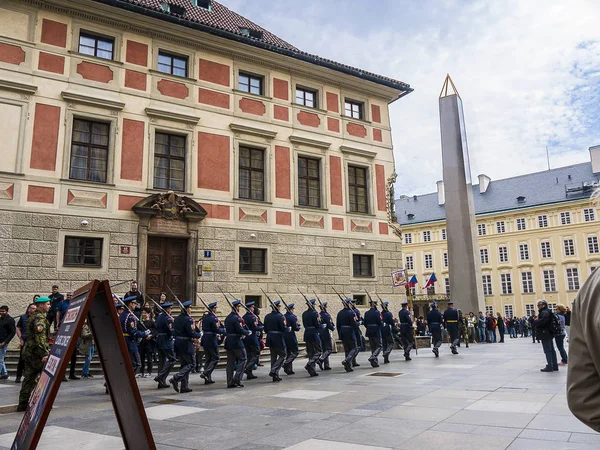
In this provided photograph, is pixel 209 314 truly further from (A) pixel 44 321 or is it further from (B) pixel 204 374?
(A) pixel 44 321

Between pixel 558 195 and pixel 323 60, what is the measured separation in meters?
40.9

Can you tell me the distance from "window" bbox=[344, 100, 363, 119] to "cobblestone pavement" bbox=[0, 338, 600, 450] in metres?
14.0

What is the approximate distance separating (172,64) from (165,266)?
296 inches

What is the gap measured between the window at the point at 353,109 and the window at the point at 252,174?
16.6 ft

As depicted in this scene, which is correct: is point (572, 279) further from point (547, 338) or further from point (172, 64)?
point (172, 64)

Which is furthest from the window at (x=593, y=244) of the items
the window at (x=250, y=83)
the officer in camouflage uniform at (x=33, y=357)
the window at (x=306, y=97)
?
the officer in camouflage uniform at (x=33, y=357)

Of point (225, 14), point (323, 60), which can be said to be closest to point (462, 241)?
point (323, 60)

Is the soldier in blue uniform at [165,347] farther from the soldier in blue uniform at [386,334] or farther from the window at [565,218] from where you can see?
the window at [565,218]

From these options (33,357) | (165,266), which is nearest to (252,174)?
(165,266)

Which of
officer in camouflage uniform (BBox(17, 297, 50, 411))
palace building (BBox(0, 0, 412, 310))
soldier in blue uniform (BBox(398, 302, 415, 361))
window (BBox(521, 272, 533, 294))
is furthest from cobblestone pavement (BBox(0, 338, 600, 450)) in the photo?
window (BBox(521, 272, 533, 294))

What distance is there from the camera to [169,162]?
58.3ft

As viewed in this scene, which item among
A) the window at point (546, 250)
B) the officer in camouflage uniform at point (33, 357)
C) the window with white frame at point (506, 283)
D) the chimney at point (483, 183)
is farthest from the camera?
the chimney at point (483, 183)

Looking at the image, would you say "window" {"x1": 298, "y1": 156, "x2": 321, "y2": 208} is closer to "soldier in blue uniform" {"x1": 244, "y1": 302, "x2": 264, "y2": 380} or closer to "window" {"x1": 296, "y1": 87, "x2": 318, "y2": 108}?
"window" {"x1": 296, "y1": 87, "x2": 318, "y2": 108}

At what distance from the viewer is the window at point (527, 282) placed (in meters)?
53.4
